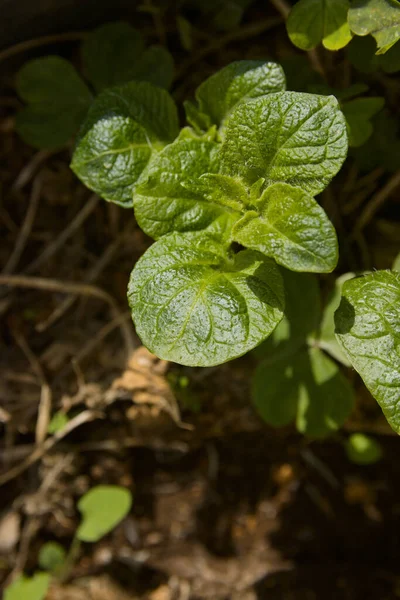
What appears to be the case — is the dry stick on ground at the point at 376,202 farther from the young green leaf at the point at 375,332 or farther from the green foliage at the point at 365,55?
the young green leaf at the point at 375,332

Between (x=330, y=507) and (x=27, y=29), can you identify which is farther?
(x=330, y=507)

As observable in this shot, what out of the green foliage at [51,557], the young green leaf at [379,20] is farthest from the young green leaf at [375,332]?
the green foliage at [51,557]

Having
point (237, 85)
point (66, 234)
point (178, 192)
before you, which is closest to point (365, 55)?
point (237, 85)

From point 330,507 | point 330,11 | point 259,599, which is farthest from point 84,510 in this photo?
point 330,11

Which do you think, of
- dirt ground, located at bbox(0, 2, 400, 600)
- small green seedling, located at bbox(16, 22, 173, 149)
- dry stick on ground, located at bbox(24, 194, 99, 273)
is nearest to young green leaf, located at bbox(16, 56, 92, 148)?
small green seedling, located at bbox(16, 22, 173, 149)

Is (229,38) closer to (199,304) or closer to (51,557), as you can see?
(199,304)

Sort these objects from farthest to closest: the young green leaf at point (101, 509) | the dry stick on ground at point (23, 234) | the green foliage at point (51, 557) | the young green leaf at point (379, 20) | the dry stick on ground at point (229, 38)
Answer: the green foliage at point (51, 557), the young green leaf at point (101, 509), the dry stick on ground at point (23, 234), the dry stick on ground at point (229, 38), the young green leaf at point (379, 20)

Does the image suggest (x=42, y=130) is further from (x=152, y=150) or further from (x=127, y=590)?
(x=127, y=590)
